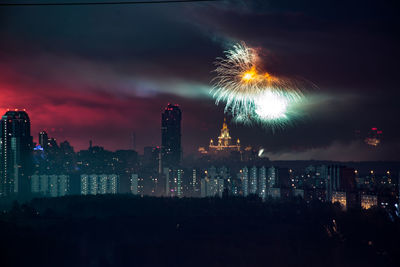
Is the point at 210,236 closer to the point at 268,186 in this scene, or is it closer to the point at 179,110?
the point at 268,186

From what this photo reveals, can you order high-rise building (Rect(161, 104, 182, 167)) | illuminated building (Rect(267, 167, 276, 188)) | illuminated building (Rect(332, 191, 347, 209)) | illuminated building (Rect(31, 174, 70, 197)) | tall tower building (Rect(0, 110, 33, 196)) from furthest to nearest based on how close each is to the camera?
high-rise building (Rect(161, 104, 182, 167))
illuminated building (Rect(31, 174, 70, 197))
tall tower building (Rect(0, 110, 33, 196))
illuminated building (Rect(267, 167, 276, 188))
illuminated building (Rect(332, 191, 347, 209))

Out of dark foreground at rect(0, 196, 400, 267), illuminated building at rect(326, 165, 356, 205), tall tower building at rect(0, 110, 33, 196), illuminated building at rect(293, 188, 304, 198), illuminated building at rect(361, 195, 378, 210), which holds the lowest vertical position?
dark foreground at rect(0, 196, 400, 267)

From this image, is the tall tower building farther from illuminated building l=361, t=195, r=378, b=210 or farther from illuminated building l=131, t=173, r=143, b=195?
illuminated building l=361, t=195, r=378, b=210

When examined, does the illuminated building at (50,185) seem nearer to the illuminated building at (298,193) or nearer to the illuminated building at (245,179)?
the illuminated building at (245,179)

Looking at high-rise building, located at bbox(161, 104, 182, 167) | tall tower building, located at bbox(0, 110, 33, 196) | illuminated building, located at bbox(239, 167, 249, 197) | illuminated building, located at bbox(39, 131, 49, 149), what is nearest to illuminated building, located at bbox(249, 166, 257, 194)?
illuminated building, located at bbox(239, 167, 249, 197)

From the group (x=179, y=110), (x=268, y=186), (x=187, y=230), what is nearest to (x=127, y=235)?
(x=187, y=230)

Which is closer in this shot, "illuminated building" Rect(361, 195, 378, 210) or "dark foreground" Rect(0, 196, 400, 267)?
"dark foreground" Rect(0, 196, 400, 267)

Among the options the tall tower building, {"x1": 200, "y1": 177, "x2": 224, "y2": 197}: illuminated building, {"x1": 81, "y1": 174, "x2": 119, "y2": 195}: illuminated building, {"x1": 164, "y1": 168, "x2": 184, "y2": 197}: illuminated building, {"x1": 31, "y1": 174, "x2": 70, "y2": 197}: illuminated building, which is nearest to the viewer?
{"x1": 200, "y1": 177, "x2": 224, "y2": 197}: illuminated building

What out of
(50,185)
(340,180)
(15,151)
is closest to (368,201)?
(340,180)
